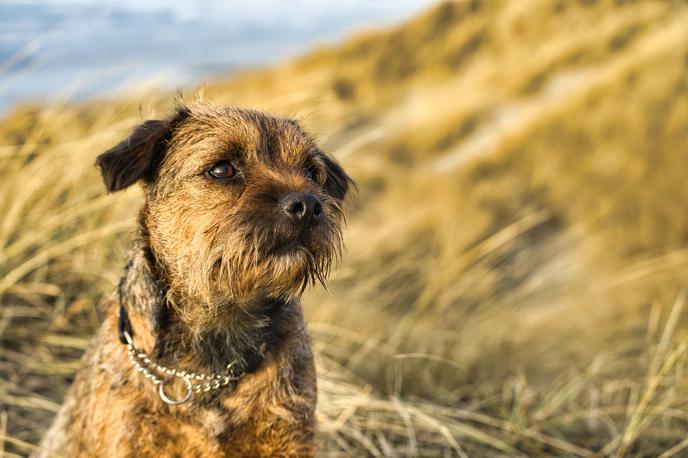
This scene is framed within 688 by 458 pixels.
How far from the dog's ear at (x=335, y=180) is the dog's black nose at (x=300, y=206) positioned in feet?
2.20

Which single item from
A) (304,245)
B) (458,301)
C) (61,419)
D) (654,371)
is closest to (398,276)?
→ (458,301)

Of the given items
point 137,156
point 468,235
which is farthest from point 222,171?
point 468,235

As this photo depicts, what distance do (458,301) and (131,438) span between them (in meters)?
4.75

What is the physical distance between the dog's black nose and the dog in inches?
1.5

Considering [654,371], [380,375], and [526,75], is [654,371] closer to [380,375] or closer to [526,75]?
[380,375]

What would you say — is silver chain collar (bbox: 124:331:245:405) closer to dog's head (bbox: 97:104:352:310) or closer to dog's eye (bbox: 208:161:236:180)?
dog's head (bbox: 97:104:352:310)

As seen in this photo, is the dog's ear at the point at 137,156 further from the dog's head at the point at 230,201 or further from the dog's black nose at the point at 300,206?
A: the dog's black nose at the point at 300,206

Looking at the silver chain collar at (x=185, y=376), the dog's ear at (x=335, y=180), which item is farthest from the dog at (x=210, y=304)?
the dog's ear at (x=335, y=180)

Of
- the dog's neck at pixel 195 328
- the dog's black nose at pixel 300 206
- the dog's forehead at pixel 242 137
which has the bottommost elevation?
the dog's neck at pixel 195 328

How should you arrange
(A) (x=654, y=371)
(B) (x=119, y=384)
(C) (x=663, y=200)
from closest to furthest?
1. (B) (x=119, y=384)
2. (A) (x=654, y=371)
3. (C) (x=663, y=200)

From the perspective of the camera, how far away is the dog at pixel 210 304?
8.36ft

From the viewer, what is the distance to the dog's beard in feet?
8.01

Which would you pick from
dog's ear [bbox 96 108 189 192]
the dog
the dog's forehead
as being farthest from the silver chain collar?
the dog's forehead

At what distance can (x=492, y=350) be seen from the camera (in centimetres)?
616
